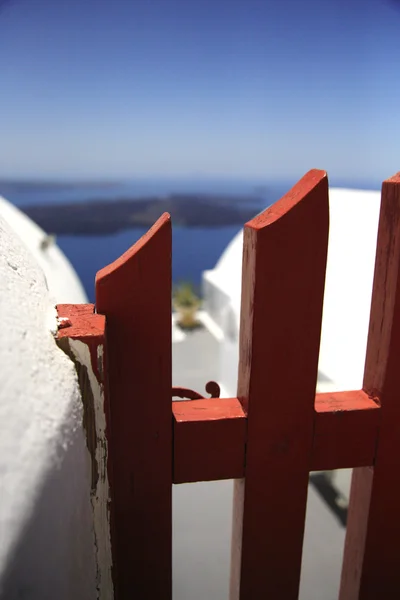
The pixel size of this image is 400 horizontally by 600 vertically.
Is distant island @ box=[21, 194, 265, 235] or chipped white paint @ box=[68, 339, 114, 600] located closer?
chipped white paint @ box=[68, 339, 114, 600]

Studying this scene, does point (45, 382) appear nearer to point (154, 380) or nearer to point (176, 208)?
point (154, 380)

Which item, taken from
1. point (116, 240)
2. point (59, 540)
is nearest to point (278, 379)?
point (59, 540)

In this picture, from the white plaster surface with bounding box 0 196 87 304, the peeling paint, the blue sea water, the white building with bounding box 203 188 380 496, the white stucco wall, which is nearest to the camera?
the white stucco wall

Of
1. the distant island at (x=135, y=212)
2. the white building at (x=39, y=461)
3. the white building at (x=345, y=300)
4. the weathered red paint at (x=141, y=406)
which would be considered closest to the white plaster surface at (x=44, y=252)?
the white building at (x=345, y=300)

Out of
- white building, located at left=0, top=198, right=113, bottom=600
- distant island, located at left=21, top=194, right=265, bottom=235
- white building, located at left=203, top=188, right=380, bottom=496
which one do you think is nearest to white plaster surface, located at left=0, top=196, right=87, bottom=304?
white building, located at left=203, top=188, right=380, bottom=496

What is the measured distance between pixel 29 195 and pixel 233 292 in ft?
61.8

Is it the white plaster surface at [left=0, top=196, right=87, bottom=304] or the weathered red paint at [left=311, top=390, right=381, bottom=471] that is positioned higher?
the weathered red paint at [left=311, top=390, right=381, bottom=471]

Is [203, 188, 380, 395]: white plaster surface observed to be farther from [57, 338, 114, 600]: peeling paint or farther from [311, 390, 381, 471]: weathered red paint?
[57, 338, 114, 600]: peeling paint

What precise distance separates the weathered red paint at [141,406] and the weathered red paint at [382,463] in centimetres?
37

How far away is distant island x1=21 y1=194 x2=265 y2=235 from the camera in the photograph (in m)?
20.3

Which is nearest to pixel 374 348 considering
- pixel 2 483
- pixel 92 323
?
pixel 92 323

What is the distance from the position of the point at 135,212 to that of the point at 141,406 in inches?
839

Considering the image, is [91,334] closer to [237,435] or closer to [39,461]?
[39,461]

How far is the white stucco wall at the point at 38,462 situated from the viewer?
0.44 m
